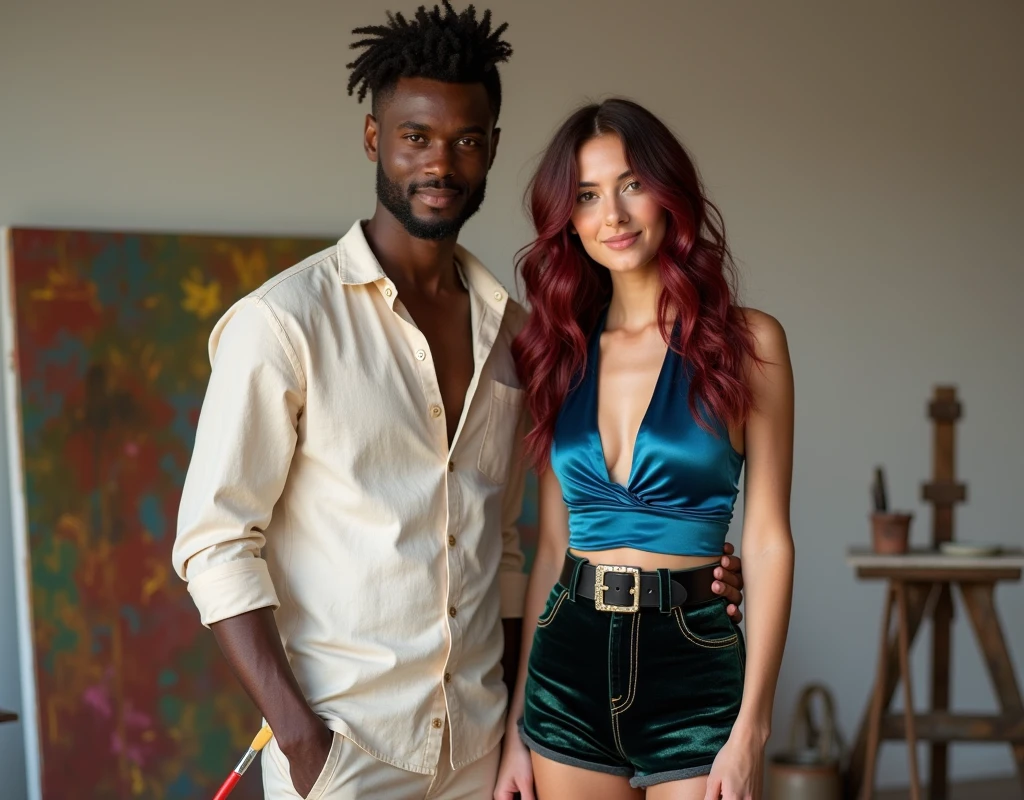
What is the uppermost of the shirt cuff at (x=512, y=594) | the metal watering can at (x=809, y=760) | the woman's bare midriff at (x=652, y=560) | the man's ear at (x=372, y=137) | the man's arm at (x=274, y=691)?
the man's ear at (x=372, y=137)

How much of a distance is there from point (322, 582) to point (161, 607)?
1.94 m

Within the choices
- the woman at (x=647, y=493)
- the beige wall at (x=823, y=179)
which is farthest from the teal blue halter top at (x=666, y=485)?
the beige wall at (x=823, y=179)

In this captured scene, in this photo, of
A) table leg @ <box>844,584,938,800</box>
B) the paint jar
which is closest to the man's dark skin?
the paint jar

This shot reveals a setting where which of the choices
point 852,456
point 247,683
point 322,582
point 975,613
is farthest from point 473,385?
point 852,456

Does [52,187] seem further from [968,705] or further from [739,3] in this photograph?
[968,705]

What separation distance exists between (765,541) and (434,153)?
0.93 metres

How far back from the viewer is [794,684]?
484cm

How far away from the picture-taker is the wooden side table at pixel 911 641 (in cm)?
399

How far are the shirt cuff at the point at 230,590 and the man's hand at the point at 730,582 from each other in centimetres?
78

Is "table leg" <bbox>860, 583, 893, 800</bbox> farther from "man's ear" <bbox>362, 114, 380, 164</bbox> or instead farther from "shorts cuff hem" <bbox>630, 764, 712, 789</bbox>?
"man's ear" <bbox>362, 114, 380, 164</bbox>

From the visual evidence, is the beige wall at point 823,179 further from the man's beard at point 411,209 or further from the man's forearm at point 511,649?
the man's forearm at point 511,649

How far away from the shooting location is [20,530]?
12.1 ft

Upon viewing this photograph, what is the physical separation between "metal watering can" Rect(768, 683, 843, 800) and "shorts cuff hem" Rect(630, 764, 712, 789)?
2.36 m

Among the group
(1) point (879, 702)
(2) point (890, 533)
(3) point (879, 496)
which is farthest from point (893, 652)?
(3) point (879, 496)
